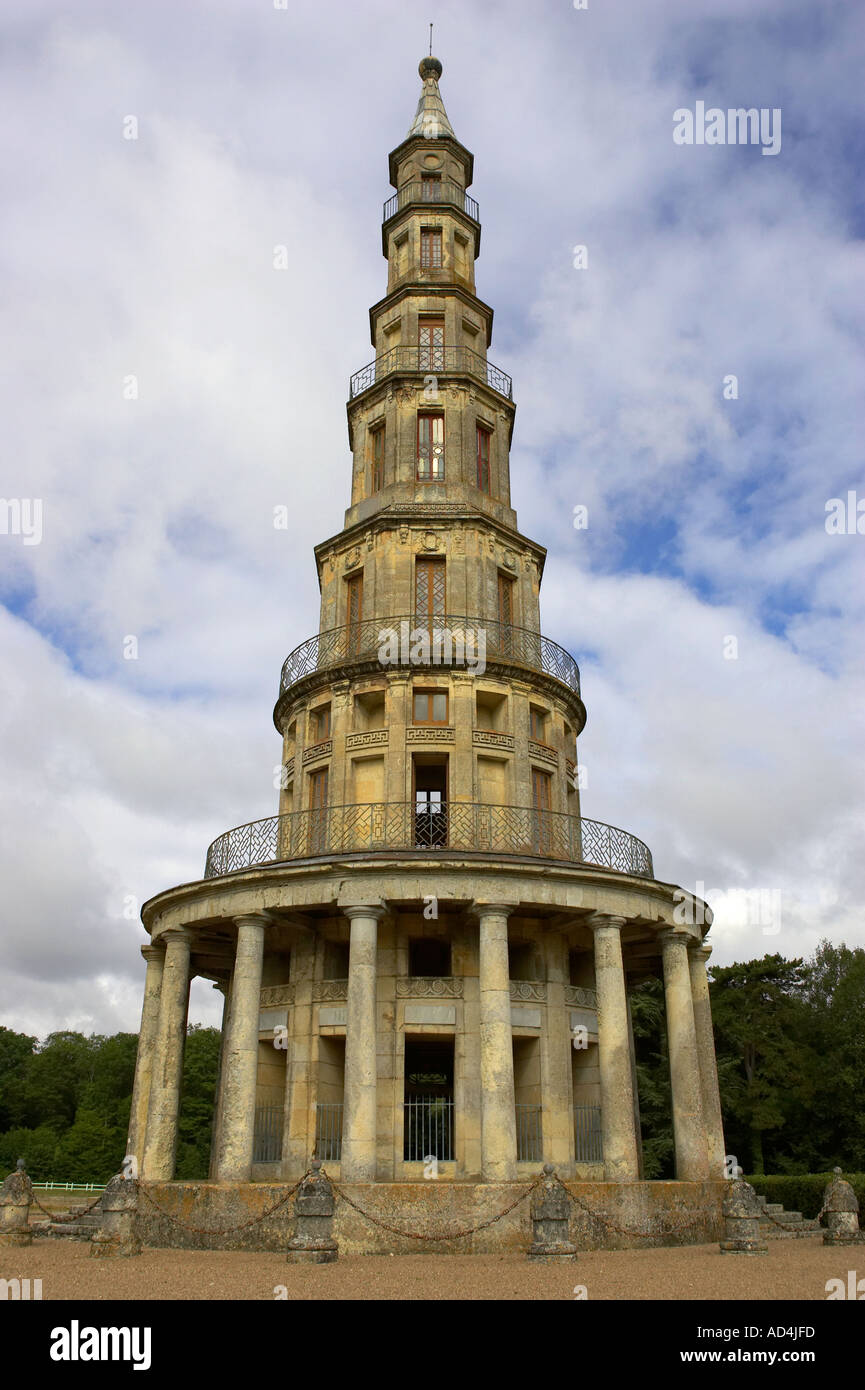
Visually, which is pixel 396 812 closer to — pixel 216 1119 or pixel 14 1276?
pixel 216 1119

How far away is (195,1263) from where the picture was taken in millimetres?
16922

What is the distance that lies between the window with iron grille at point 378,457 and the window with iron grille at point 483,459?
302cm

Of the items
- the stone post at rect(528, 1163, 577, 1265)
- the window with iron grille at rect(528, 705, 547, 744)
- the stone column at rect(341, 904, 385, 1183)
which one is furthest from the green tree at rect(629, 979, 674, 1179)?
the stone post at rect(528, 1163, 577, 1265)

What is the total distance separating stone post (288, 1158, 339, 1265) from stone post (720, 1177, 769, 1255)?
7329 mm

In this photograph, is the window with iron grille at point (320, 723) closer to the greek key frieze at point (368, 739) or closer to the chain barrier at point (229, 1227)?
the greek key frieze at point (368, 739)

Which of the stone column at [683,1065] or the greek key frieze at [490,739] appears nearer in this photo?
the stone column at [683,1065]

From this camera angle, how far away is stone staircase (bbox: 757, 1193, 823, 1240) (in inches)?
909

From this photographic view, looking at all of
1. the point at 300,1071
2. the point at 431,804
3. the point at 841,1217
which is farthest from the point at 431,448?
the point at 841,1217

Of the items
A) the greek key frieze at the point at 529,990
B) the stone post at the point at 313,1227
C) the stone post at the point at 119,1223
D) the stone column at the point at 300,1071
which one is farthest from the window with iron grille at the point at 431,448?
the stone post at the point at 119,1223

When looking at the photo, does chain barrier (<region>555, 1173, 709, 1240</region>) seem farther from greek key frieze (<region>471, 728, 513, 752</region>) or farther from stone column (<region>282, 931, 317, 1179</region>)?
greek key frieze (<region>471, 728, 513, 752</region>)

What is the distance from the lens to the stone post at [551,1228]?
662 inches

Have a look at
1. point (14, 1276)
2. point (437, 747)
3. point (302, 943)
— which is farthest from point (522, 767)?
point (14, 1276)

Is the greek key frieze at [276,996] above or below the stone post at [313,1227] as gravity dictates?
above
